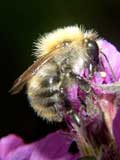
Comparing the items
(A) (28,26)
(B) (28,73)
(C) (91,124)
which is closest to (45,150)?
(C) (91,124)

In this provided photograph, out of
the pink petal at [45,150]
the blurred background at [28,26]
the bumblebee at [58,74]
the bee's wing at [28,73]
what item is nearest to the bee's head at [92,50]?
the bumblebee at [58,74]

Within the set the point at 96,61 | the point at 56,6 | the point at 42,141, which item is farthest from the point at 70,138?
the point at 56,6

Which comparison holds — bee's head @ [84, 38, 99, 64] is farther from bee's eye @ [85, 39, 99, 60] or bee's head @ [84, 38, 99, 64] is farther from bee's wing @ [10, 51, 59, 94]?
bee's wing @ [10, 51, 59, 94]

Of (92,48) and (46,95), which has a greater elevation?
(92,48)

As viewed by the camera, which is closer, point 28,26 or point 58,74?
point 58,74

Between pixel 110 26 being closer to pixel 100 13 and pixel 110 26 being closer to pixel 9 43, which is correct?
pixel 100 13

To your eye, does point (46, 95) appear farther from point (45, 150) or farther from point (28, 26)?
point (28, 26)

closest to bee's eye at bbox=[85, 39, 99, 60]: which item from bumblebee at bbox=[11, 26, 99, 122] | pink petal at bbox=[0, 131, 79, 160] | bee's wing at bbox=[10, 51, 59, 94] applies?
bumblebee at bbox=[11, 26, 99, 122]

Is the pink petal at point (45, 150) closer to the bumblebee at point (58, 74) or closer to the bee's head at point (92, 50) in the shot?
the bumblebee at point (58, 74)
